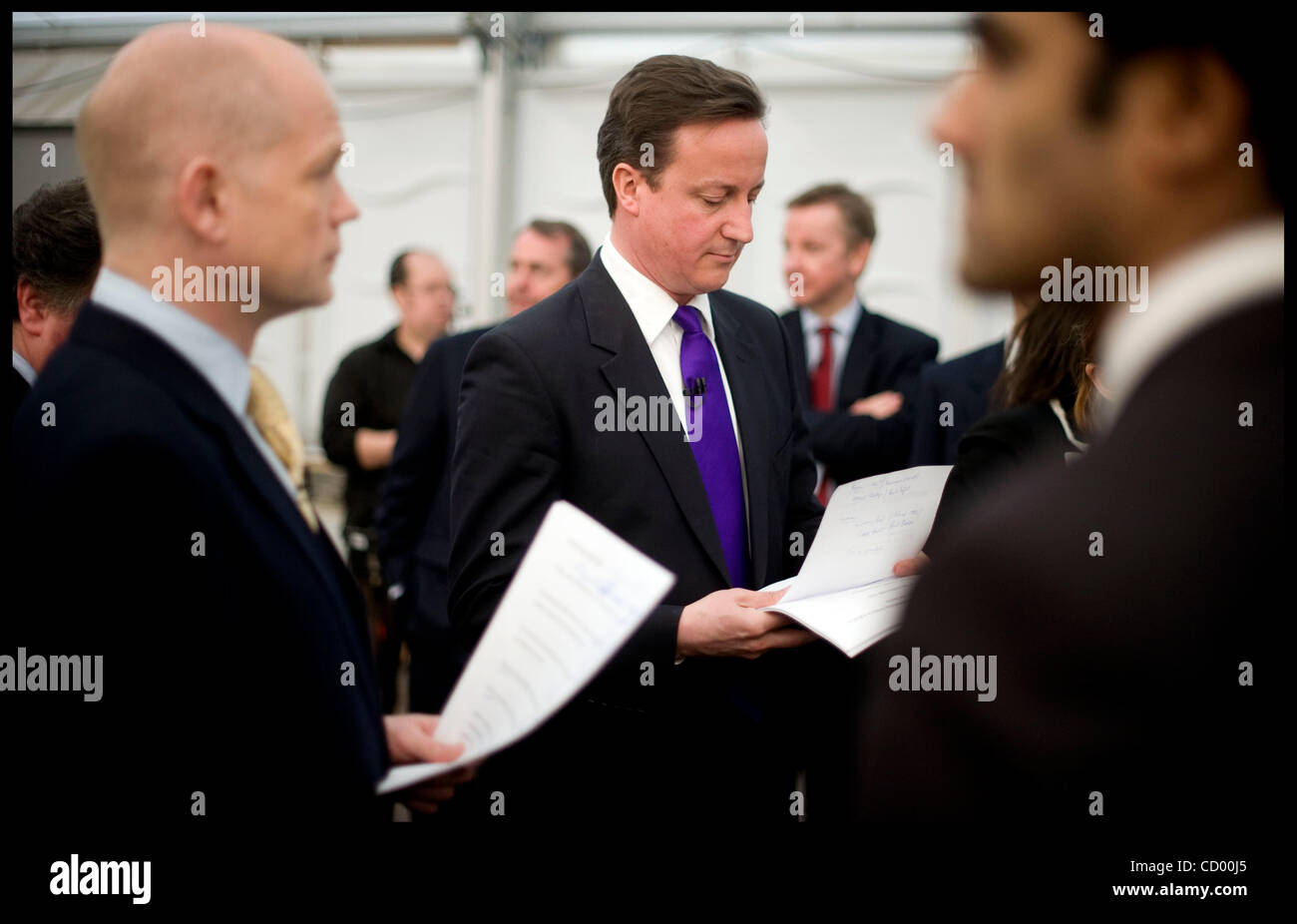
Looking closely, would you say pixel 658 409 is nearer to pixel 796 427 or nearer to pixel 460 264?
pixel 796 427

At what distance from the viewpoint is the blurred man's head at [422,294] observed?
508cm

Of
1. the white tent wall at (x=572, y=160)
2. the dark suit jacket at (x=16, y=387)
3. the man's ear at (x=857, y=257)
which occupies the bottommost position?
the dark suit jacket at (x=16, y=387)

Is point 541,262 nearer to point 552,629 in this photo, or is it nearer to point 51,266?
point 51,266

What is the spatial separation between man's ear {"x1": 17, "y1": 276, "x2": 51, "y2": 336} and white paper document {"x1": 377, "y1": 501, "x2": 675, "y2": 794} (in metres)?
1.31

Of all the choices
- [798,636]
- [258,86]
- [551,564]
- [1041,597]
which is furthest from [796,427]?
[1041,597]

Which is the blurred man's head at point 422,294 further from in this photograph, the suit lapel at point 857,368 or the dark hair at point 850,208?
the suit lapel at point 857,368

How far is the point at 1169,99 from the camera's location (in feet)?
2.64

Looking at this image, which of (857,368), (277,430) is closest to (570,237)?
(857,368)

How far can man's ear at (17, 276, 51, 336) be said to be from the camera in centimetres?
204

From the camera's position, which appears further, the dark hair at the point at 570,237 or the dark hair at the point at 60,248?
the dark hair at the point at 570,237

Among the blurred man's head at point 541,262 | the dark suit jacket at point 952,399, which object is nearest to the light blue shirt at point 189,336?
the dark suit jacket at point 952,399

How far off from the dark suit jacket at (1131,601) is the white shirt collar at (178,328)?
80 cm

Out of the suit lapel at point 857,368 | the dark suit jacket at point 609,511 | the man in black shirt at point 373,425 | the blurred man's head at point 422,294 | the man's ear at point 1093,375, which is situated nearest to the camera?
the dark suit jacket at point 609,511

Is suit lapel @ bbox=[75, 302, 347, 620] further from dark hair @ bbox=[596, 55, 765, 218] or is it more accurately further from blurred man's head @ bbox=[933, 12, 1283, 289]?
dark hair @ bbox=[596, 55, 765, 218]
